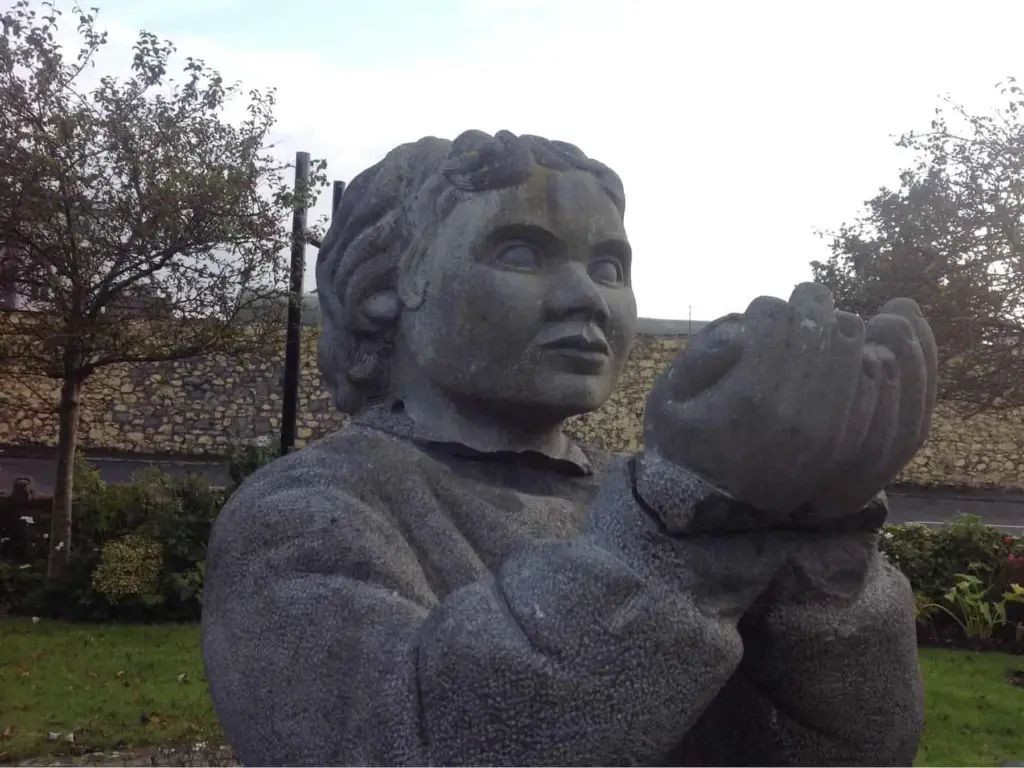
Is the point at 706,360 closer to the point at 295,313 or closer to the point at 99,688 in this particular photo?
the point at 99,688

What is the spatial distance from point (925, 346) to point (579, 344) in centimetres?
70

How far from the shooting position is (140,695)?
6742 millimetres

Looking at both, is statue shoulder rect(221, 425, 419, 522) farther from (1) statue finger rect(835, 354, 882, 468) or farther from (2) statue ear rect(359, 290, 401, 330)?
(1) statue finger rect(835, 354, 882, 468)

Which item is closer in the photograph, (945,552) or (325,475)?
(325,475)

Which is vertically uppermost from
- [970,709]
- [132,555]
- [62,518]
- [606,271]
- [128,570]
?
[606,271]

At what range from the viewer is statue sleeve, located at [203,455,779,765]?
1.32 meters

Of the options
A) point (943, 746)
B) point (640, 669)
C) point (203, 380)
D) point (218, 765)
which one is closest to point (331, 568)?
point (640, 669)

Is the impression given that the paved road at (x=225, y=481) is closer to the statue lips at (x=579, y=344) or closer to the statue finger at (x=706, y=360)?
the statue lips at (x=579, y=344)

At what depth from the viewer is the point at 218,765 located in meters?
5.52

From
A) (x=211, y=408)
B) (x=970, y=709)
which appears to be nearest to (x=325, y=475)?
(x=970, y=709)

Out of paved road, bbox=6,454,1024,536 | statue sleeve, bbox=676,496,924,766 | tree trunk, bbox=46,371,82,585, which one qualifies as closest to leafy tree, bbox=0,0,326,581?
tree trunk, bbox=46,371,82,585

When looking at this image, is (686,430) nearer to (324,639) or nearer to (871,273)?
(324,639)

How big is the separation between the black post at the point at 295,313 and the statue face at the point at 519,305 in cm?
715

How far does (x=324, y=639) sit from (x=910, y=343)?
939 mm
